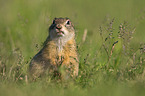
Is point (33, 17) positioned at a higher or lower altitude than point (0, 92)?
higher

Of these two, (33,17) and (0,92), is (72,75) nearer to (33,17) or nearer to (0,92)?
(0,92)

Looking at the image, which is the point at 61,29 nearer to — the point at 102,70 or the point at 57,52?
the point at 57,52

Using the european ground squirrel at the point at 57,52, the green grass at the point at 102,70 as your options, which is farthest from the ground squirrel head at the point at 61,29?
the green grass at the point at 102,70

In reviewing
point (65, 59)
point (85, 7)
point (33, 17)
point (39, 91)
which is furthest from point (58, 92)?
point (85, 7)

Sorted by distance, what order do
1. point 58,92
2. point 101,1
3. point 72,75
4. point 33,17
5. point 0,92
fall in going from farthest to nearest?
point 101,1 < point 33,17 < point 72,75 < point 58,92 < point 0,92

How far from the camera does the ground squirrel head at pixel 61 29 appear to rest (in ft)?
17.1

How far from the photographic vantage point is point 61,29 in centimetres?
523

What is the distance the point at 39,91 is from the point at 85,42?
2247 millimetres

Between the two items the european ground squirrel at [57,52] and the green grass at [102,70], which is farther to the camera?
the european ground squirrel at [57,52]

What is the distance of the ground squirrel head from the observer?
5207 millimetres

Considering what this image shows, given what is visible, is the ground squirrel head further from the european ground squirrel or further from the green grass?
the green grass

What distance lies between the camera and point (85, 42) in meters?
6.07

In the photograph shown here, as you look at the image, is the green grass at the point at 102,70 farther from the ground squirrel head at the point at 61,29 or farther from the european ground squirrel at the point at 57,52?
the ground squirrel head at the point at 61,29

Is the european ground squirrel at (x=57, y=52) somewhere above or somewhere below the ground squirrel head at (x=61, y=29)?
below
